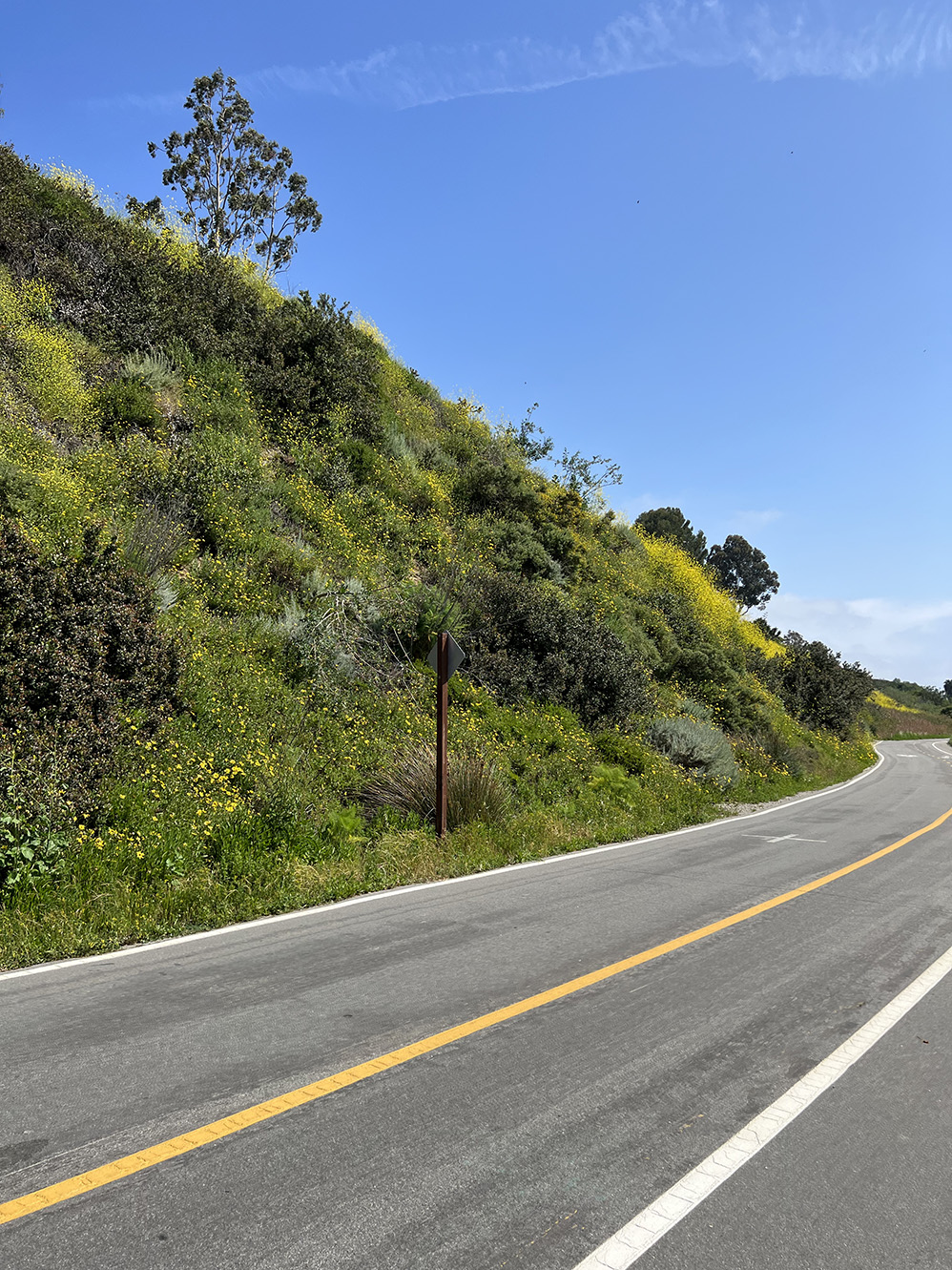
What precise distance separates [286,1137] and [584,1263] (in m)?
1.39

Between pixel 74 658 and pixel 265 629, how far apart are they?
493cm

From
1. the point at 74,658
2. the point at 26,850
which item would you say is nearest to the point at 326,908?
the point at 26,850

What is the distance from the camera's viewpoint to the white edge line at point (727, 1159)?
286cm

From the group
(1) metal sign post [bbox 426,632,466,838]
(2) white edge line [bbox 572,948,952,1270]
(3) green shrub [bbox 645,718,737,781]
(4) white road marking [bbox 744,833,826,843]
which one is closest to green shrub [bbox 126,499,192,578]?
(1) metal sign post [bbox 426,632,466,838]

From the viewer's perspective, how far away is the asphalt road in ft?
9.59

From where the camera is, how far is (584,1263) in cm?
277

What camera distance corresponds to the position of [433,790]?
11.1 m

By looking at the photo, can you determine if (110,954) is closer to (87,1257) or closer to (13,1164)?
(13,1164)

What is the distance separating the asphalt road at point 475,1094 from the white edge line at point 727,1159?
0.18ft

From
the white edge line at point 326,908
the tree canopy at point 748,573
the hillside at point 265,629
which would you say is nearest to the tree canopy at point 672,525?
the tree canopy at point 748,573

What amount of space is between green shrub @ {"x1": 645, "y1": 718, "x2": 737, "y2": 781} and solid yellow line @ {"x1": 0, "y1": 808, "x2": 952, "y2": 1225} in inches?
461

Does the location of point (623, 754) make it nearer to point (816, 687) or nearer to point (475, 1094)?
point (475, 1094)

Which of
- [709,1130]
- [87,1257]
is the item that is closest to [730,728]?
[709,1130]

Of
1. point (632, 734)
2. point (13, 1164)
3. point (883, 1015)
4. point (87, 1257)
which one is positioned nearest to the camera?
point (87, 1257)
